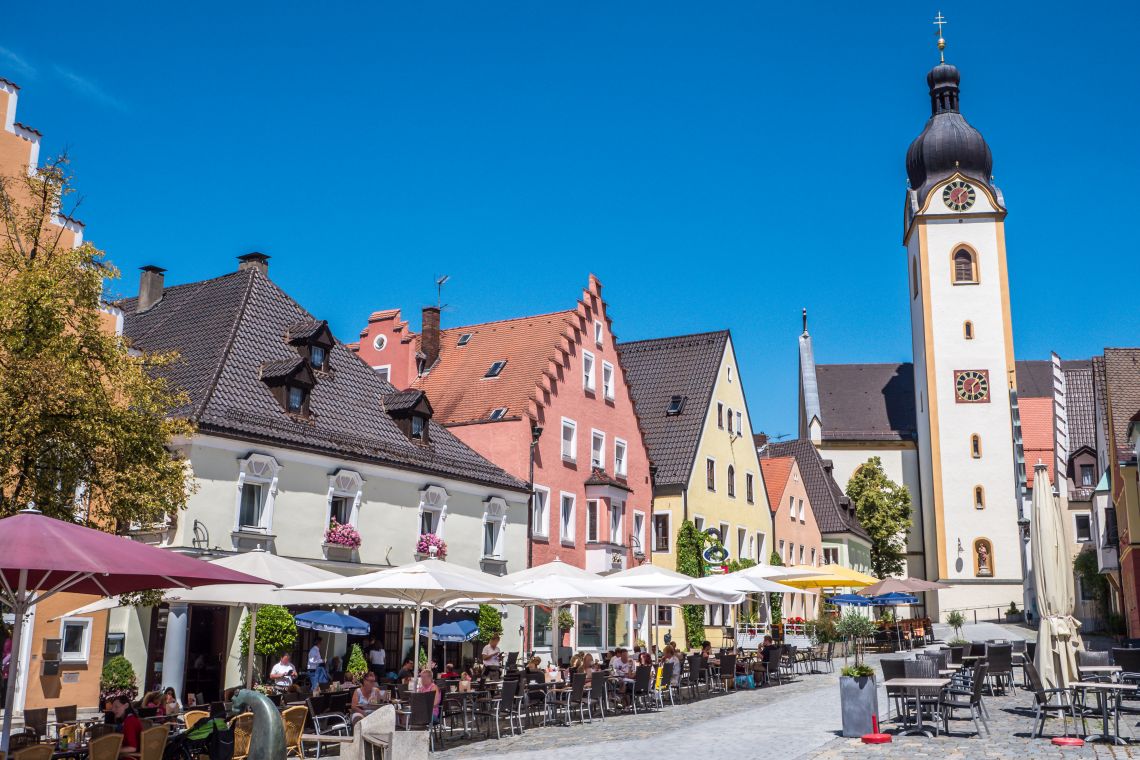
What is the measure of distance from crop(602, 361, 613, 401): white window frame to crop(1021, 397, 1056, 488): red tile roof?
44.7 meters

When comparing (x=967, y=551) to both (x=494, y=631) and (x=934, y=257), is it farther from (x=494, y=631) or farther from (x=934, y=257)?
(x=494, y=631)

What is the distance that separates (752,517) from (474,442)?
17.2m

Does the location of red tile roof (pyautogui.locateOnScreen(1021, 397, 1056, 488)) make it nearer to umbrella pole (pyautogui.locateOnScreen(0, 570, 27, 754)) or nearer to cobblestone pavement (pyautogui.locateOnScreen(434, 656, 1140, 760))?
cobblestone pavement (pyautogui.locateOnScreen(434, 656, 1140, 760))

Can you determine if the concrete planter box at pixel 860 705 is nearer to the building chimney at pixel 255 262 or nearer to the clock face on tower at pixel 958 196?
the building chimney at pixel 255 262

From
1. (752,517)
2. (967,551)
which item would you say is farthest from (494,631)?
(967,551)

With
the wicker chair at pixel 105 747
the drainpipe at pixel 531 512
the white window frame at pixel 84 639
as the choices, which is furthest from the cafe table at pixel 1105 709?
the drainpipe at pixel 531 512

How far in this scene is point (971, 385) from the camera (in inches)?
2721

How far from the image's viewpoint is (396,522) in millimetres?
27812

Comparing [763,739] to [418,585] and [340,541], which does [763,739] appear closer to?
[418,585]

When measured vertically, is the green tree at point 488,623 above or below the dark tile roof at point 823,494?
below

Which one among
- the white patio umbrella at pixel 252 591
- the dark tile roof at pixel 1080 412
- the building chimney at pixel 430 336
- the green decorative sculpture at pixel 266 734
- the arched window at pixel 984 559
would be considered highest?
the dark tile roof at pixel 1080 412

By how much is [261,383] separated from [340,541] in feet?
13.1

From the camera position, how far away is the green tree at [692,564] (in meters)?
38.7

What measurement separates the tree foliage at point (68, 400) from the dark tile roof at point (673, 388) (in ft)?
87.8
